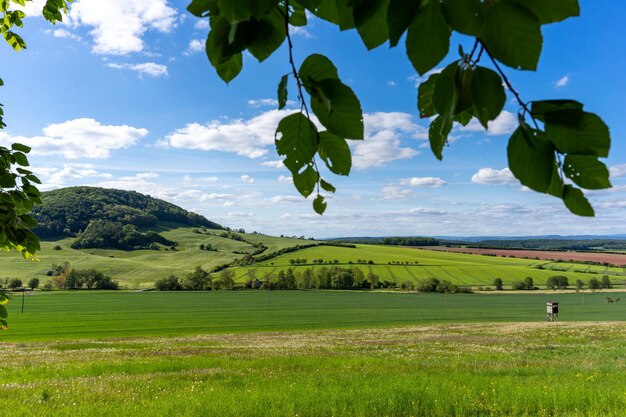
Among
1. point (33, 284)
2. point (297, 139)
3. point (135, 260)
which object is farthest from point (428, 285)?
point (297, 139)

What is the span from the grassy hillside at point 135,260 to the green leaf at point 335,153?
423ft

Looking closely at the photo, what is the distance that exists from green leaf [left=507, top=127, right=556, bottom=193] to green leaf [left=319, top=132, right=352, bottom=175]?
44cm

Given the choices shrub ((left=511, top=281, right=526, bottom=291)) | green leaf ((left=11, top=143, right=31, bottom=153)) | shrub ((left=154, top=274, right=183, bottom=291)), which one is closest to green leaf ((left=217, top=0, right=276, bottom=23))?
green leaf ((left=11, top=143, right=31, bottom=153))

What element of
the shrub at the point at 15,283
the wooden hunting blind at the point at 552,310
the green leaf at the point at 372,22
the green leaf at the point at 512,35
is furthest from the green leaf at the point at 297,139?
the shrub at the point at 15,283

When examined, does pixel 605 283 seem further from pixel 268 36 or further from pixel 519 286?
pixel 268 36

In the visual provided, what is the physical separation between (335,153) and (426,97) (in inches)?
11.6

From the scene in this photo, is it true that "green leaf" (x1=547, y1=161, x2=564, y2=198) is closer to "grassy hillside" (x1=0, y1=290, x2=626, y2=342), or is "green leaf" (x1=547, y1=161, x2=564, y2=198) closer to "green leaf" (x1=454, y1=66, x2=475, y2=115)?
"green leaf" (x1=454, y1=66, x2=475, y2=115)

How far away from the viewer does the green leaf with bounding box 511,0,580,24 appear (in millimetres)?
710

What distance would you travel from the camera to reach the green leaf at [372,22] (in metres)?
0.90

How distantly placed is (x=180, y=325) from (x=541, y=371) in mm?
47191

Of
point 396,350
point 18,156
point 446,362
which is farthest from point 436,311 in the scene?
point 18,156

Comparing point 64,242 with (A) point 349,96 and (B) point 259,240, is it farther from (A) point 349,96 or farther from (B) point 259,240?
(A) point 349,96

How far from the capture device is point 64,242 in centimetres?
17750

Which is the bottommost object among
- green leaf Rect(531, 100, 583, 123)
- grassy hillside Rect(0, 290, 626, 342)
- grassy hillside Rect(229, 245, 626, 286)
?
grassy hillside Rect(0, 290, 626, 342)
